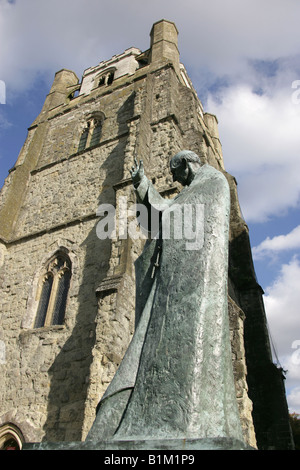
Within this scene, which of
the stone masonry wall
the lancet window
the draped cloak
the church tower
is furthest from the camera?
the lancet window

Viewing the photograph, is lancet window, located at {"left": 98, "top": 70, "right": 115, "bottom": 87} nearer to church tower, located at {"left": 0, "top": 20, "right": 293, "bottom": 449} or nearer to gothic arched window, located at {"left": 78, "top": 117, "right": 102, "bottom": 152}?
church tower, located at {"left": 0, "top": 20, "right": 293, "bottom": 449}

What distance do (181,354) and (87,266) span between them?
819 centimetres

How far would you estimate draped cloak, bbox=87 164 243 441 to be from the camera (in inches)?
67.3

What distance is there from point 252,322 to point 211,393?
10829 mm

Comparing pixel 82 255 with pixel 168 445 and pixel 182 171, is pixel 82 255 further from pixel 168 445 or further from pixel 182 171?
pixel 168 445

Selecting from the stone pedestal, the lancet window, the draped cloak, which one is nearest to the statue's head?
the draped cloak

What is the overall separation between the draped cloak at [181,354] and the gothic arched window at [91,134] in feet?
40.8

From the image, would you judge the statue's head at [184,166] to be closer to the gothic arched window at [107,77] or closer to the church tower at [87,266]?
the church tower at [87,266]

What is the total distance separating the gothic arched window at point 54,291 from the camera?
9773mm

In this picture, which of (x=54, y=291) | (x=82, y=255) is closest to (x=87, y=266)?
(x=82, y=255)

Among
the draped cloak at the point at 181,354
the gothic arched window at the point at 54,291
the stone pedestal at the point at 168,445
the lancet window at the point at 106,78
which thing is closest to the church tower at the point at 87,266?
the gothic arched window at the point at 54,291

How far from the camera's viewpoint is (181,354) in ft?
6.11

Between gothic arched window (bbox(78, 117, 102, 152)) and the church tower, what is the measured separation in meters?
0.05

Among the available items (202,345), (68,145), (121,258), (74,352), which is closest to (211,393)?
(202,345)
